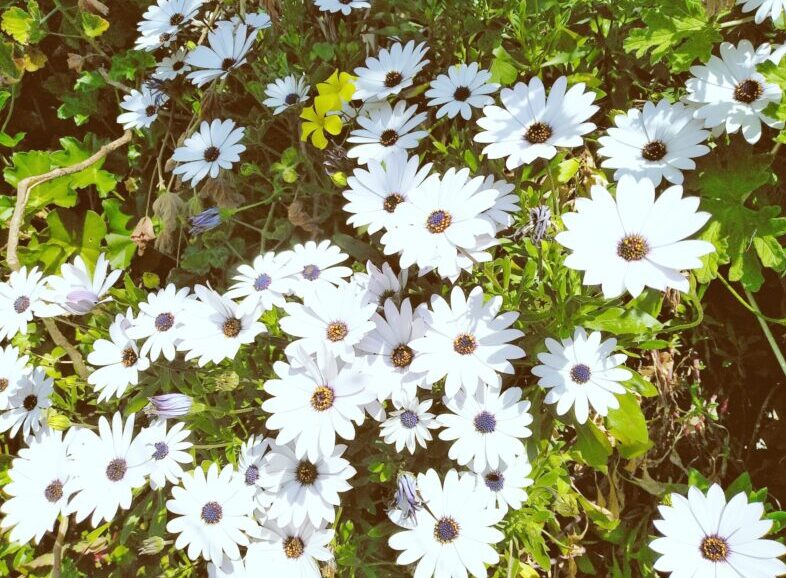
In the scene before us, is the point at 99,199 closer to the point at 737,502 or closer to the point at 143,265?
the point at 143,265

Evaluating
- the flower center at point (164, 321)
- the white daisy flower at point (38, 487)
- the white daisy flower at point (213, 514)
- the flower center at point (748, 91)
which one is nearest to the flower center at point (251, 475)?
the white daisy flower at point (213, 514)

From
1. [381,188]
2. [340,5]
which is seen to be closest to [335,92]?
[340,5]

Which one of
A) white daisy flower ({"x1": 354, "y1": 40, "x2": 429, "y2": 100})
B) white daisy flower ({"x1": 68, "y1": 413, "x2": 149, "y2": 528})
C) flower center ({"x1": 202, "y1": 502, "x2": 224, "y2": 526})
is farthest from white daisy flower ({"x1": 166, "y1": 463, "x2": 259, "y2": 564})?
white daisy flower ({"x1": 354, "y1": 40, "x2": 429, "y2": 100})

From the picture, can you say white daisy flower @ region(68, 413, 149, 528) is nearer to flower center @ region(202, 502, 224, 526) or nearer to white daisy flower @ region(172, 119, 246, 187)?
flower center @ region(202, 502, 224, 526)

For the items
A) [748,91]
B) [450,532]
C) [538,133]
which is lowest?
[450,532]

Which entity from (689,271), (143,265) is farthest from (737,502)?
(143,265)

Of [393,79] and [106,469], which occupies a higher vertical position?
[393,79]

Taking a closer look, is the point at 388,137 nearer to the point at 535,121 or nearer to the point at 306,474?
the point at 535,121
